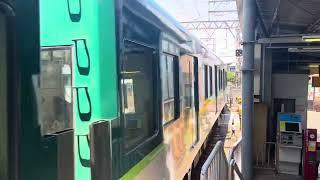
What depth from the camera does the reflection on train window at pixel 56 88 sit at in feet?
7.50

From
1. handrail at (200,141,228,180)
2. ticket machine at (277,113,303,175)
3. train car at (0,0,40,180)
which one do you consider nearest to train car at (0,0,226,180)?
train car at (0,0,40,180)

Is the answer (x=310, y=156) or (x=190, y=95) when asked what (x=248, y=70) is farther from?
(x=310, y=156)

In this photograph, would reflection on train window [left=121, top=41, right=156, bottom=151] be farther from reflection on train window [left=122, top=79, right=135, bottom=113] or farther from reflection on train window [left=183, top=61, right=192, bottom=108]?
reflection on train window [left=183, top=61, right=192, bottom=108]

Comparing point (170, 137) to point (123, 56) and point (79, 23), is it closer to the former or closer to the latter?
point (123, 56)

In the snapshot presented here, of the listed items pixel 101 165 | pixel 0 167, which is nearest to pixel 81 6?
pixel 101 165

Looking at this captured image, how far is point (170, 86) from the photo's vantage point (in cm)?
522

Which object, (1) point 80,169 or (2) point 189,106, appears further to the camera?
(2) point 189,106

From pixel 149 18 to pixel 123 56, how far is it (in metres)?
0.88

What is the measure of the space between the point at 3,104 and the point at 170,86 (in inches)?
146

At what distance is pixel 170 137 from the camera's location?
4984 millimetres

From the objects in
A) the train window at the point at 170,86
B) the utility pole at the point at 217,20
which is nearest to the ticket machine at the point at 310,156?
the train window at the point at 170,86

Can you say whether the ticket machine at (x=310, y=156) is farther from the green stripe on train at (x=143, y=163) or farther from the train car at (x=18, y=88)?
the train car at (x=18, y=88)

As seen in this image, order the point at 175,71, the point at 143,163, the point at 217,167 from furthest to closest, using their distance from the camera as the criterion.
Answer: the point at 175,71 → the point at 217,167 → the point at 143,163

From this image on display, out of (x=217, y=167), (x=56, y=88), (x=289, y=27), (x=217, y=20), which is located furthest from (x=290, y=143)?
(x=217, y=20)
